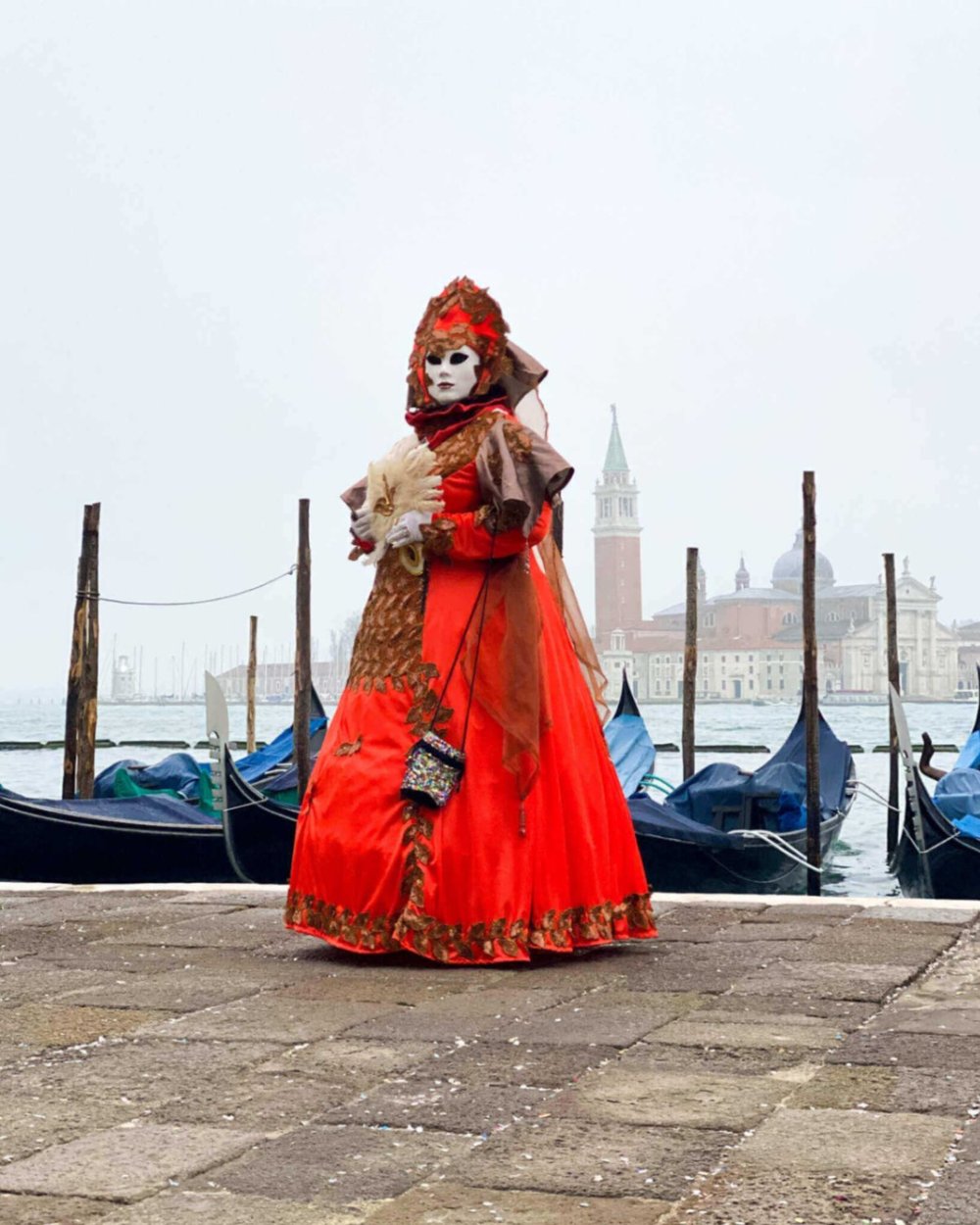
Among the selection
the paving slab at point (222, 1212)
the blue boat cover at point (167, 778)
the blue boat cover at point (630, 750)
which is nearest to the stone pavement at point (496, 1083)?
the paving slab at point (222, 1212)

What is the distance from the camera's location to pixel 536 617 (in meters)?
3.36

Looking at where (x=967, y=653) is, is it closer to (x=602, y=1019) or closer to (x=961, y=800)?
(x=961, y=800)

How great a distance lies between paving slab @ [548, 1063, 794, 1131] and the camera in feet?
6.34

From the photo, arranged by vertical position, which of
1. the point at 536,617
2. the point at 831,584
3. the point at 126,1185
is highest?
the point at 831,584

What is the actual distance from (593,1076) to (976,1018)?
0.65 meters

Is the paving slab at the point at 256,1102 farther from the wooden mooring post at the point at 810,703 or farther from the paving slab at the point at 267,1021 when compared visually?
the wooden mooring post at the point at 810,703

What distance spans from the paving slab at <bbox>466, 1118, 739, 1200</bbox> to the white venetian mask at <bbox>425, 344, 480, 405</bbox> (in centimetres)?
184

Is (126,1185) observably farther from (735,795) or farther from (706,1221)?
(735,795)

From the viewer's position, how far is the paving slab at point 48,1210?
159cm

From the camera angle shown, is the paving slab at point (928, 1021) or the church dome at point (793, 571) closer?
the paving slab at point (928, 1021)

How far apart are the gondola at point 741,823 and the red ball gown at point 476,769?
447cm

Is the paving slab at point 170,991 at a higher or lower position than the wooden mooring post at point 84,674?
→ lower

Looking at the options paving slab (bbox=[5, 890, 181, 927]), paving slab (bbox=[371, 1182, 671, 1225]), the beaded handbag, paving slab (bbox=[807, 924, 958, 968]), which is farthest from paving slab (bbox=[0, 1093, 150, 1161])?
paving slab (bbox=[5, 890, 181, 927])

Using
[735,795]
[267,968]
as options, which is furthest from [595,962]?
[735,795]
